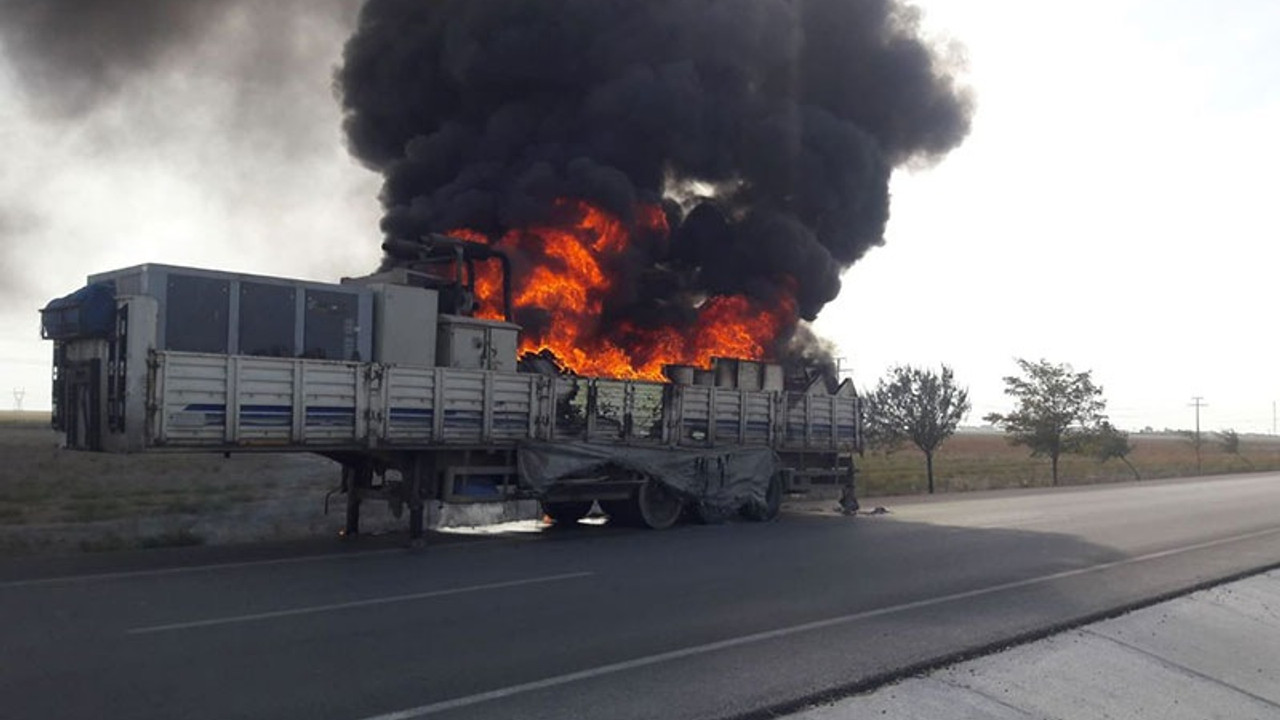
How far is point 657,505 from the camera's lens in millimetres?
16625

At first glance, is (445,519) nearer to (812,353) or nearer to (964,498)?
(812,353)

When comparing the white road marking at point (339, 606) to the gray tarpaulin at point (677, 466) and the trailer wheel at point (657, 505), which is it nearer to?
the gray tarpaulin at point (677, 466)

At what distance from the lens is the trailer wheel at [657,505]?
53.4 feet

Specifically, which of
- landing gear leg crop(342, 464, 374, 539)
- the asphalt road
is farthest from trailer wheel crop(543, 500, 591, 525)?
landing gear leg crop(342, 464, 374, 539)

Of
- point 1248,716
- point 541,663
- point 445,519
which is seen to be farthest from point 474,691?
point 445,519

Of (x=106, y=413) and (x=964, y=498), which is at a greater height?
(x=106, y=413)

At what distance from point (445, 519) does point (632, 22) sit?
40.5 feet

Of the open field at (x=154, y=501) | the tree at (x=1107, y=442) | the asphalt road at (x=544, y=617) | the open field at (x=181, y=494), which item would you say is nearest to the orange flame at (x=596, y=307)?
the open field at (x=181, y=494)

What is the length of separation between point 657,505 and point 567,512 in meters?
1.40

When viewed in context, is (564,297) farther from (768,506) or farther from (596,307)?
(768,506)

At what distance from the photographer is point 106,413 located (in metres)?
11.7

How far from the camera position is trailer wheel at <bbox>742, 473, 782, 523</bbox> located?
18031 mm

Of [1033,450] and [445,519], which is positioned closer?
[445,519]

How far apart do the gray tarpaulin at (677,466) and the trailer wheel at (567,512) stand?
3.88 ft
